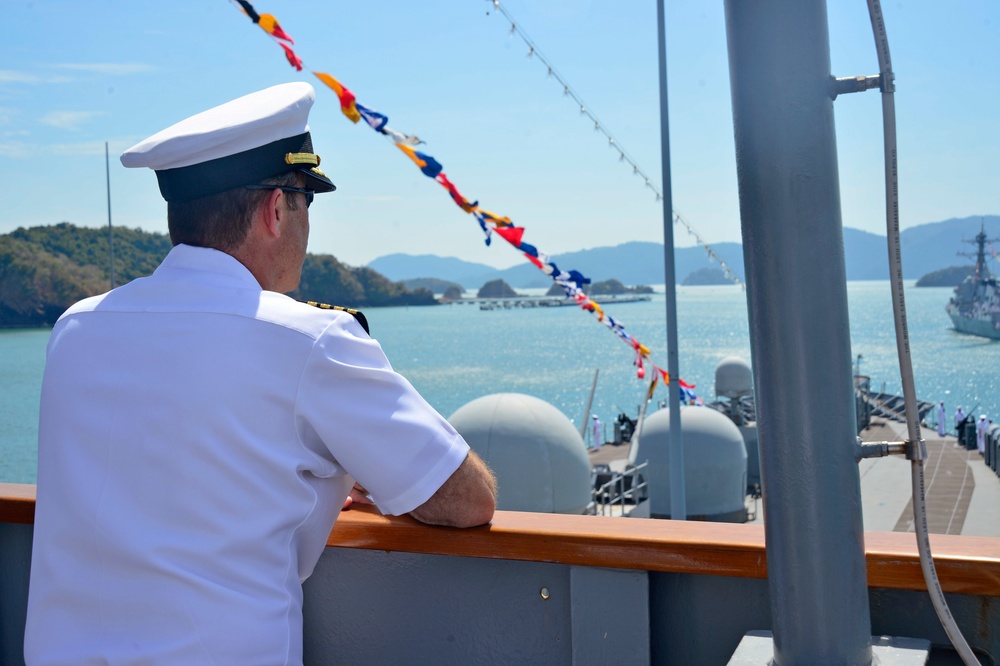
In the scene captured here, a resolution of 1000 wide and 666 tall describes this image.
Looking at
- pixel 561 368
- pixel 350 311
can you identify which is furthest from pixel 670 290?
pixel 561 368

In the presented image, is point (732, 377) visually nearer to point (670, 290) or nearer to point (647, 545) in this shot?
point (670, 290)

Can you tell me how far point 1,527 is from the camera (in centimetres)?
273

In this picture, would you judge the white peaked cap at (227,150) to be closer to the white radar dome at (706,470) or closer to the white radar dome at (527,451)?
the white radar dome at (527,451)

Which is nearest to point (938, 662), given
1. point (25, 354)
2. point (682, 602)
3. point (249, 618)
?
point (682, 602)

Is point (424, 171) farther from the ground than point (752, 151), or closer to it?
farther from the ground

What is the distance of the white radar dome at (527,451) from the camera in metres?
13.2

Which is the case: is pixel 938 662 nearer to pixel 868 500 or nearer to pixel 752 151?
pixel 752 151

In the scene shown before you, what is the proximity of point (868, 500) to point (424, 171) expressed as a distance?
59.0 feet

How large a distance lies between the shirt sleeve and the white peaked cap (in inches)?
13.6

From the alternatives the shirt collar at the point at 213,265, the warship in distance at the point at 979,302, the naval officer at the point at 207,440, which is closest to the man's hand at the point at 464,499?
the naval officer at the point at 207,440

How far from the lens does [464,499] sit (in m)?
1.90

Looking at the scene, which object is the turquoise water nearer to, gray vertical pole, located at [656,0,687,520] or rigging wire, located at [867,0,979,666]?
gray vertical pole, located at [656,0,687,520]

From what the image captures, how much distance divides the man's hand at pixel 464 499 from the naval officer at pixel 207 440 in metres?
0.05

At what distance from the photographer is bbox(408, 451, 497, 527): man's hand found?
72.2 inches
